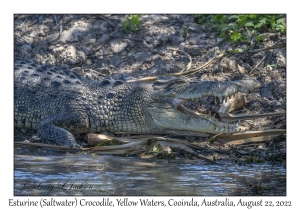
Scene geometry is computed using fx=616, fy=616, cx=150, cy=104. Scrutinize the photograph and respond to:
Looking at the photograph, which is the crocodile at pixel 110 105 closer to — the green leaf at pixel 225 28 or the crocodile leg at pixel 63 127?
the crocodile leg at pixel 63 127

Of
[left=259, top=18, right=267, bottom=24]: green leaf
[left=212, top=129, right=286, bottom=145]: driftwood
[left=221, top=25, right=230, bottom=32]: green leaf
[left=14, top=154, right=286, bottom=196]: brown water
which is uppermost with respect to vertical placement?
[left=259, top=18, right=267, bottom=24]: green leaf

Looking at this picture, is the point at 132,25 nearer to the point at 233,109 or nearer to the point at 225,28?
the point at 225,28

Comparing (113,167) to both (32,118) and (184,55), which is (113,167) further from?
(184,55)

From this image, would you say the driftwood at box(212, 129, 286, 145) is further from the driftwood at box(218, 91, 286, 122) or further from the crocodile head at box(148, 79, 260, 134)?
the driftwood at box(218, 91, 286, 122)

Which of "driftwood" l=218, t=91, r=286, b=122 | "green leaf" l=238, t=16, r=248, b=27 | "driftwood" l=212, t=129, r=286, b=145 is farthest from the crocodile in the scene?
"green leaf" l=238, t=16, r=248, b=27

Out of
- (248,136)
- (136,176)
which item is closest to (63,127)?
(136,176)

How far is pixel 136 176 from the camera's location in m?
6.23

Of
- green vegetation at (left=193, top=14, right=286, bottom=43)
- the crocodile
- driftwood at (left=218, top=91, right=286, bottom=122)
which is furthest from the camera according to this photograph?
green vegetation at (left=193, top=14, right=286, bottom=43)

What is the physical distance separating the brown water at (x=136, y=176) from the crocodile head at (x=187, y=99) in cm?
90

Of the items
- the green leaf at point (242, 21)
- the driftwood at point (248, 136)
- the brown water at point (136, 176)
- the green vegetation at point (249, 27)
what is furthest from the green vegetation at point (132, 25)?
the brown water at point (136, 176)

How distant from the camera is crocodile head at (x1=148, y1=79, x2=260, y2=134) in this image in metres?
7.60

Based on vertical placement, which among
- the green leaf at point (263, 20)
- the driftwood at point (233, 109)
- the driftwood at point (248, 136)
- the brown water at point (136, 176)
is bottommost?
the brown water at point (136, 176)

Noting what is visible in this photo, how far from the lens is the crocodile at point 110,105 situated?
25.1ft

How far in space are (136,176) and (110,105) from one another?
2.07 metres
